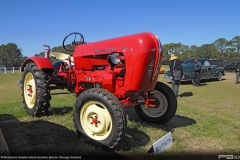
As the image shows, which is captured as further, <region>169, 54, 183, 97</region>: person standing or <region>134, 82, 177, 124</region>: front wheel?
<region>169, 54, 183, 97</region>: person standing

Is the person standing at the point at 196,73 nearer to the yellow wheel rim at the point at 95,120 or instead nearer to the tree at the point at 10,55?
the yellow wheel rim at the point at 95,120

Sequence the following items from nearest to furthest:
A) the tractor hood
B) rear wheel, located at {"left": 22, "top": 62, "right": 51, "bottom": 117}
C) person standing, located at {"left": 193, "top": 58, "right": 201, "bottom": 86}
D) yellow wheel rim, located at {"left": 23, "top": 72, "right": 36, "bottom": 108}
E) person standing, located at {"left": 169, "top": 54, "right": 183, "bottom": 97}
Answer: the tractor hood → rear wheel, located at {"left": 22, "top": 62, "right": 51, "bottom": 117} → yellow wheel rim, located at {"left": 23, "top": 72, "right": 36, "bottom": 108} → person standing, located at {"left": 169, "top": 54, "right": 183, "bottom": 97} → person standing, located at {"left": 193, "top": 58, "right": 201, "bottom": 86}

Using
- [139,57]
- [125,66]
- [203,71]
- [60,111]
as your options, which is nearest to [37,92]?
[60,111]

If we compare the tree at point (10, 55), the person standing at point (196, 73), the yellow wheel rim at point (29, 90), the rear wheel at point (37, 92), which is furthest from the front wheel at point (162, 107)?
the tree at point (10, 55)

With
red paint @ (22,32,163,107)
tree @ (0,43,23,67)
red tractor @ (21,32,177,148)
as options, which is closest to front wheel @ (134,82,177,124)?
red tractor @ (21,32,177,148)

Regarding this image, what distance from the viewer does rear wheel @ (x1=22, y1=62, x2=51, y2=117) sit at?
4297mm

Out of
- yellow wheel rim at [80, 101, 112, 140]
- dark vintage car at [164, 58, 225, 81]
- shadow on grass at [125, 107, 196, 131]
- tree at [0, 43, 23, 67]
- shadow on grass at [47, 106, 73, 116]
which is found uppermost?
tree at [0, 43, 23, 67]

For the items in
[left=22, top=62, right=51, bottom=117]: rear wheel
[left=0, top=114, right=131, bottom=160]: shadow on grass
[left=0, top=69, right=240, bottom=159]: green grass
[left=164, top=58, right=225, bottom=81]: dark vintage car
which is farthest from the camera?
[left=164, top=58, right=225, bottom=81]: dark vintage car

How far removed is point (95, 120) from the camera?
3.14m

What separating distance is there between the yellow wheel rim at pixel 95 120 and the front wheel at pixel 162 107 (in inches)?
58.6

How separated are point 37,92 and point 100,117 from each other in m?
1.88

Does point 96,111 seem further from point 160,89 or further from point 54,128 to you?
point 160,89

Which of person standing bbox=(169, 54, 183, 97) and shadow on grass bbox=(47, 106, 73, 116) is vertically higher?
person standing bbox=(169, 54, 183, 97)

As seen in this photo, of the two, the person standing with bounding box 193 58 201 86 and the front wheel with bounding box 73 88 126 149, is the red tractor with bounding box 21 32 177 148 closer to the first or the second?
the front wheel with bounding box 73 88 126 149
